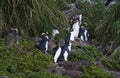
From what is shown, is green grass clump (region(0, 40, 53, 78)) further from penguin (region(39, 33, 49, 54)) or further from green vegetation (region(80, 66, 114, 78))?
green vegetation (region(80, 66, 114, 78))

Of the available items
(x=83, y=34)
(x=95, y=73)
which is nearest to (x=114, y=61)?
(x=95, y=73)

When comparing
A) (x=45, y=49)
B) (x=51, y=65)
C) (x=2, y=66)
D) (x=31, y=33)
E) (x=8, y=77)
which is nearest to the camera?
(x=8, y=77)

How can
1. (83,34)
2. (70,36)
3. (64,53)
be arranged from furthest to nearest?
1. (83,34)
2. (70,36)
3. (64,53)

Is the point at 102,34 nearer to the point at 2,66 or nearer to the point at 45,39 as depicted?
the point at 45,39

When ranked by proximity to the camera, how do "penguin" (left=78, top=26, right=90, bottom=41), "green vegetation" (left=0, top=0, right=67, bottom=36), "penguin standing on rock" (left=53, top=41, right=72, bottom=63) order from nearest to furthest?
"penguin standing on rock" (left=53, top=41, right=72, bottom=63)
"green vegetation" (left=0, top=0, right=67, bottom=36)
"penguin" (left=78, top=26, right=90, bottom=41)

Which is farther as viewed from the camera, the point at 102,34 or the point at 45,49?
the point at 102,34

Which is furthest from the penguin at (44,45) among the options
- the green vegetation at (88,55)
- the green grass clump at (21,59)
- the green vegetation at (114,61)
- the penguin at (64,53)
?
the green vegetation at (114,61)

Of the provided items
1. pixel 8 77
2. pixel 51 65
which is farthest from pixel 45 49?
pixel 8 77

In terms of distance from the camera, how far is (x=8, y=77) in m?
10.4

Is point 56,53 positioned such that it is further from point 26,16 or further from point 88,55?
point 26,16

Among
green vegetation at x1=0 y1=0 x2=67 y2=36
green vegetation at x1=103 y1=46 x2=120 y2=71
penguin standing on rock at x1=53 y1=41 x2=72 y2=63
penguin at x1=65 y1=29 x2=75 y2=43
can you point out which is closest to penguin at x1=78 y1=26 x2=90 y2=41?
penguin at x1=65 y1=29 x2=75 y2=43

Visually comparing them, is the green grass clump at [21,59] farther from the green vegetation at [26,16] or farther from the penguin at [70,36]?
the penguin at [70,36]

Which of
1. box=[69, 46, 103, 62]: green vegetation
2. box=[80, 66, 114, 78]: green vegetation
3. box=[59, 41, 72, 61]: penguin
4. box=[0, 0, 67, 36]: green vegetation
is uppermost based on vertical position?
box=[0, 0, 67, 36]: green vegetation

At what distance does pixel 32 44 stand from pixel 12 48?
3.77 ft
